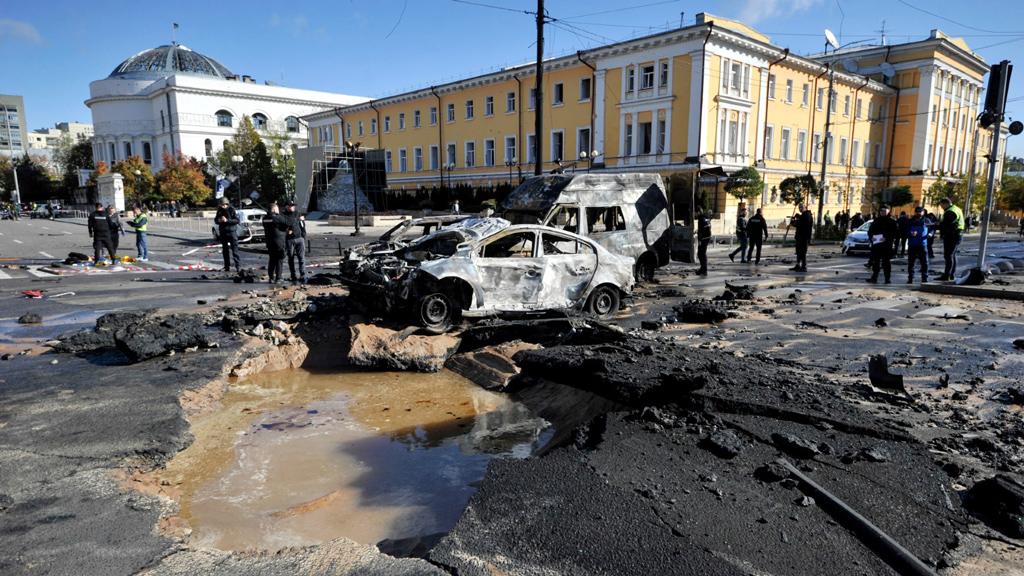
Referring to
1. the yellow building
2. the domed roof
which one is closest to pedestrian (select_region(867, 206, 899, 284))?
the yellow building

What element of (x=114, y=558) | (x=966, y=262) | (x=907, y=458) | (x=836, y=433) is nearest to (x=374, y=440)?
(x=114, y=558)

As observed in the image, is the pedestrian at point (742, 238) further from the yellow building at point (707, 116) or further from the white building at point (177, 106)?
the white building at point (177, 106)

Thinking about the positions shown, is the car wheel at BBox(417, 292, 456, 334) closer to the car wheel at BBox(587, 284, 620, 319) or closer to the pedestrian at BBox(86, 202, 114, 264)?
the car wheel at BBox(587, 284, 620, 319)

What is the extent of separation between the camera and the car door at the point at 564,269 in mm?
8773

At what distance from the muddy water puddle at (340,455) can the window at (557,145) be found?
124 feet

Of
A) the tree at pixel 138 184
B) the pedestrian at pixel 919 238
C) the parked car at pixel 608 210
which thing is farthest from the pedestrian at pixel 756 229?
the tree at pixel 138 184

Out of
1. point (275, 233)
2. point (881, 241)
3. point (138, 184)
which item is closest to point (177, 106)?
point (138, 184)

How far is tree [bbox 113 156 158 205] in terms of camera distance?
5881 cm

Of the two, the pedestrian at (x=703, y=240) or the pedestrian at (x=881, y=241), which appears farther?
the pedestrian at (x=703, y=240)

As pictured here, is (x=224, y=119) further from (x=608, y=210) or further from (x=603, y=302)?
(x=603, y=302)

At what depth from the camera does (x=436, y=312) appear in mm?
8133

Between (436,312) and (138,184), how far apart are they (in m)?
64.1

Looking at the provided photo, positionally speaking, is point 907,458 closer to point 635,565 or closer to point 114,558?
point 635,565

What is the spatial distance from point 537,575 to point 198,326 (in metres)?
6.27
